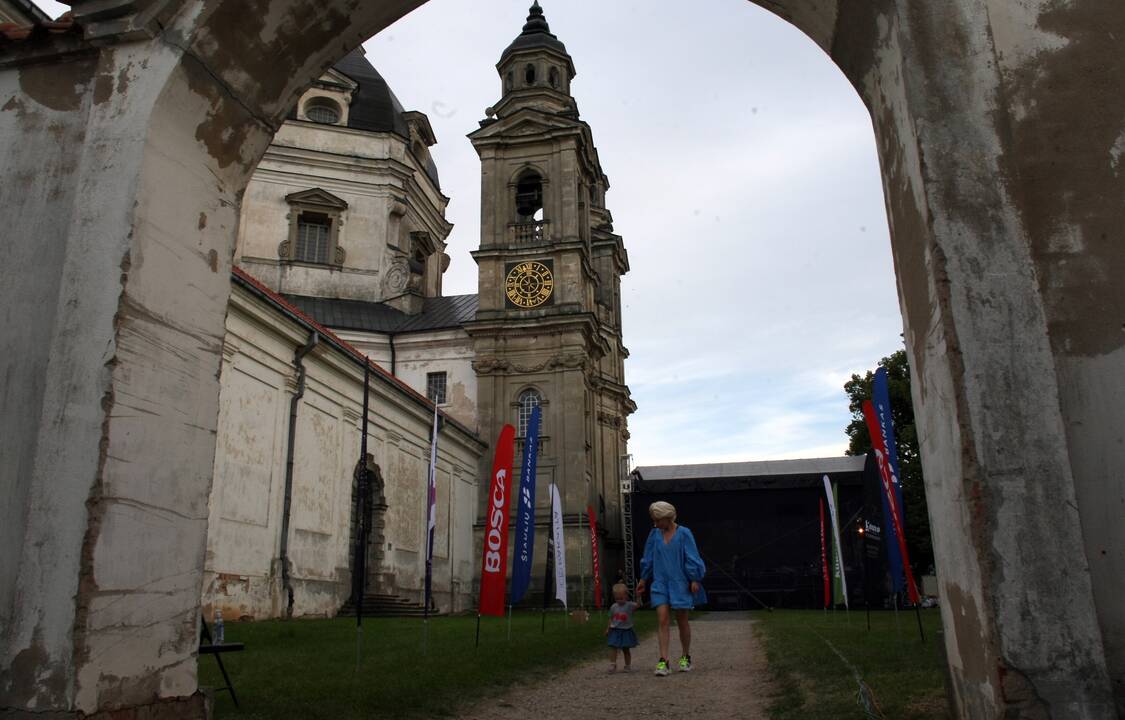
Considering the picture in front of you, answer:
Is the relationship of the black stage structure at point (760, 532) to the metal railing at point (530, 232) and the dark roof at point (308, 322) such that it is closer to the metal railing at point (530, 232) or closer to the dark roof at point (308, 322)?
the metal railing at point (530, 232)

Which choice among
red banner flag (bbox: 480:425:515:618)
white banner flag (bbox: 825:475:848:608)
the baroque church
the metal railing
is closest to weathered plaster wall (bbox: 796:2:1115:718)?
red banner flag (bbox: 480:425:515:618)

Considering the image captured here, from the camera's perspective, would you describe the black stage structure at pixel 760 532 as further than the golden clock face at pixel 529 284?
Yes

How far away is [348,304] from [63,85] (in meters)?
28.9

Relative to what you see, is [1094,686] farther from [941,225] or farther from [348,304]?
[348,304]

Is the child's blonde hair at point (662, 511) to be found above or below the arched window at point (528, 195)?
below

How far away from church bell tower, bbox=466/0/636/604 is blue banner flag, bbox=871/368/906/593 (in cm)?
1768

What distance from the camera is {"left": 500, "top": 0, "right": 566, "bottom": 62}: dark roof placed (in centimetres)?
3712

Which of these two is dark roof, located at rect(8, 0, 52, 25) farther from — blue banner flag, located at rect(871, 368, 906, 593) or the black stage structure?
the black stage structure

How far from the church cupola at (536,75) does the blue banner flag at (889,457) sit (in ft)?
90.1

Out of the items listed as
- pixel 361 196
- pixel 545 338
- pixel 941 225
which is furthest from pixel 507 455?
pixel 361 196

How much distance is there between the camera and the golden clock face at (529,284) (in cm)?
3222

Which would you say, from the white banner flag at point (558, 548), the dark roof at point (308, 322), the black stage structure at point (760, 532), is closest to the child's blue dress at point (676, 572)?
the dark roof at point (308, 322)

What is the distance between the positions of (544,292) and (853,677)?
25.8 metres

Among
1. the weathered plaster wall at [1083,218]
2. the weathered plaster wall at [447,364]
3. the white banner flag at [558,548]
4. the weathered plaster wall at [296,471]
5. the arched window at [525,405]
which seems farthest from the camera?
the weathered plaster wall at [447,364]
